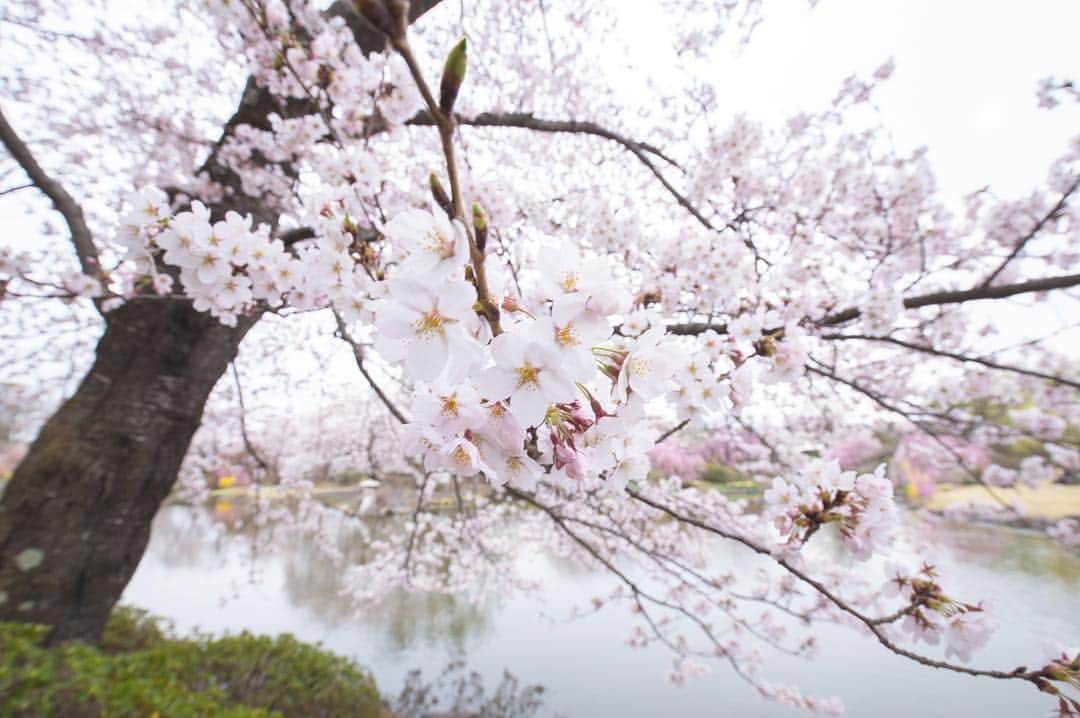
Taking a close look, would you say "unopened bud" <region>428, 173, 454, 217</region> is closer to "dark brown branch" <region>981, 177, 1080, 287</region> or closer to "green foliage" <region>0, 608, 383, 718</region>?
"dark brown branch" <region>981, 177, 1080, 287</region>

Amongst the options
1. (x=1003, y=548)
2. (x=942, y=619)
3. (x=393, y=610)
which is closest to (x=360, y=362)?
(x=942, y=619)

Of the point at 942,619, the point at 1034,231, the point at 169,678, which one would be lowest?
the point at 169,678

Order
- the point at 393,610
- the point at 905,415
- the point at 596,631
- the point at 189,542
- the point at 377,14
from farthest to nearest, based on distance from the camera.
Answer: the point at 189,542 < the point at 393,610 < the point at 596,631 < the point at 905,415 < the point at 377,14

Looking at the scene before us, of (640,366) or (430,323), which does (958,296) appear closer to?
(640,366)

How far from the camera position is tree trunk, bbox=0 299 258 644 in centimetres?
231

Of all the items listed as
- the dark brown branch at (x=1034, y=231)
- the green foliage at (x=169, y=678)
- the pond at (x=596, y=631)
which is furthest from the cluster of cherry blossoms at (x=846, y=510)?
the pond at (x=596, y=631)

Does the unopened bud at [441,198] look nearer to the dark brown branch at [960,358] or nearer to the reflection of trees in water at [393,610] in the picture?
the dark brown branch at [960,358]

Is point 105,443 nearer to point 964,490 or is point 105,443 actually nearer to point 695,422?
point 695,422

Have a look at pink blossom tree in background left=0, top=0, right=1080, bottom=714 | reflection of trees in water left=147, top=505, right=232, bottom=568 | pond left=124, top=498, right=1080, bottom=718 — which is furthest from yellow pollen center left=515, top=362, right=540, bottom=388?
reflection of trees in water left=147, top=505, right=232, bottom=568

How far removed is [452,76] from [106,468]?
122 inches

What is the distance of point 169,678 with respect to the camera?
9.81ft

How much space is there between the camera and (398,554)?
20.7 ft

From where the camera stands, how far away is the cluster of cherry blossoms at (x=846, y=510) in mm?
1134

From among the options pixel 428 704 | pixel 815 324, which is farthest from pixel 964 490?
pixel 428 704
